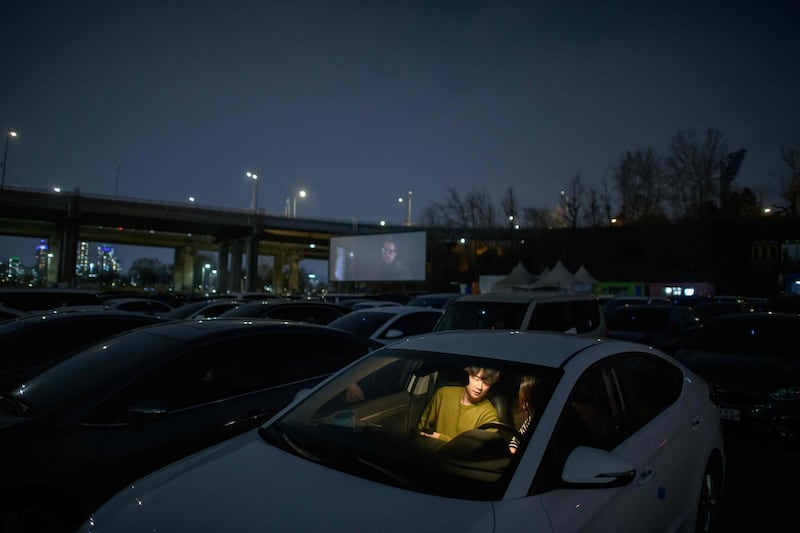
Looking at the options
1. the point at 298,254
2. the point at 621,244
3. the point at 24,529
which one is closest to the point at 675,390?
the point at 24,529

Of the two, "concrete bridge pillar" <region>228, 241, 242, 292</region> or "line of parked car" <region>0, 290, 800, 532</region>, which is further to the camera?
"concrete bridge pillar" <region>228, 241, 242, 292</region>

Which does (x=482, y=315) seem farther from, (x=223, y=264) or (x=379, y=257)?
(x=223, y=264)

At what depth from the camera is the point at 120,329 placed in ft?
21.4

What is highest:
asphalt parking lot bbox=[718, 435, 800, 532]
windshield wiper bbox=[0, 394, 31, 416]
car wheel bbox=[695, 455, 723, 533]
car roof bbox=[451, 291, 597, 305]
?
car roof bbox=[451, 291, 597, 305]

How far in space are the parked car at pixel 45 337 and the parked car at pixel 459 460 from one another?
3331 mm

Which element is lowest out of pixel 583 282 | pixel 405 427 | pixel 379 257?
pixel 405 427

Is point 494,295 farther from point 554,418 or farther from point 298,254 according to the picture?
point 298,254

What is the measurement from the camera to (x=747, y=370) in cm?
576

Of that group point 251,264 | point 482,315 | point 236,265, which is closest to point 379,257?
point 251,264

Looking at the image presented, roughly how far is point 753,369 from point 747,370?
67 mm

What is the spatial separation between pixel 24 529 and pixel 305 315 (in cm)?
860

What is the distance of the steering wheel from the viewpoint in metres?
2.47

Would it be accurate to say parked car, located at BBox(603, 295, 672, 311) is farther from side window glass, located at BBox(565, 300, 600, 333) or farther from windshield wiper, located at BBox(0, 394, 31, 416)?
windshield wiper, located at BBox(0, 394, 31, 416)

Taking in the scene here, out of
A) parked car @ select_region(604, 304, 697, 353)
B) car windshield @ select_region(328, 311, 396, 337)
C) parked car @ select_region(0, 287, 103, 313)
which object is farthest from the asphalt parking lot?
parked car @ select_region(0, 287, 103, 313)
